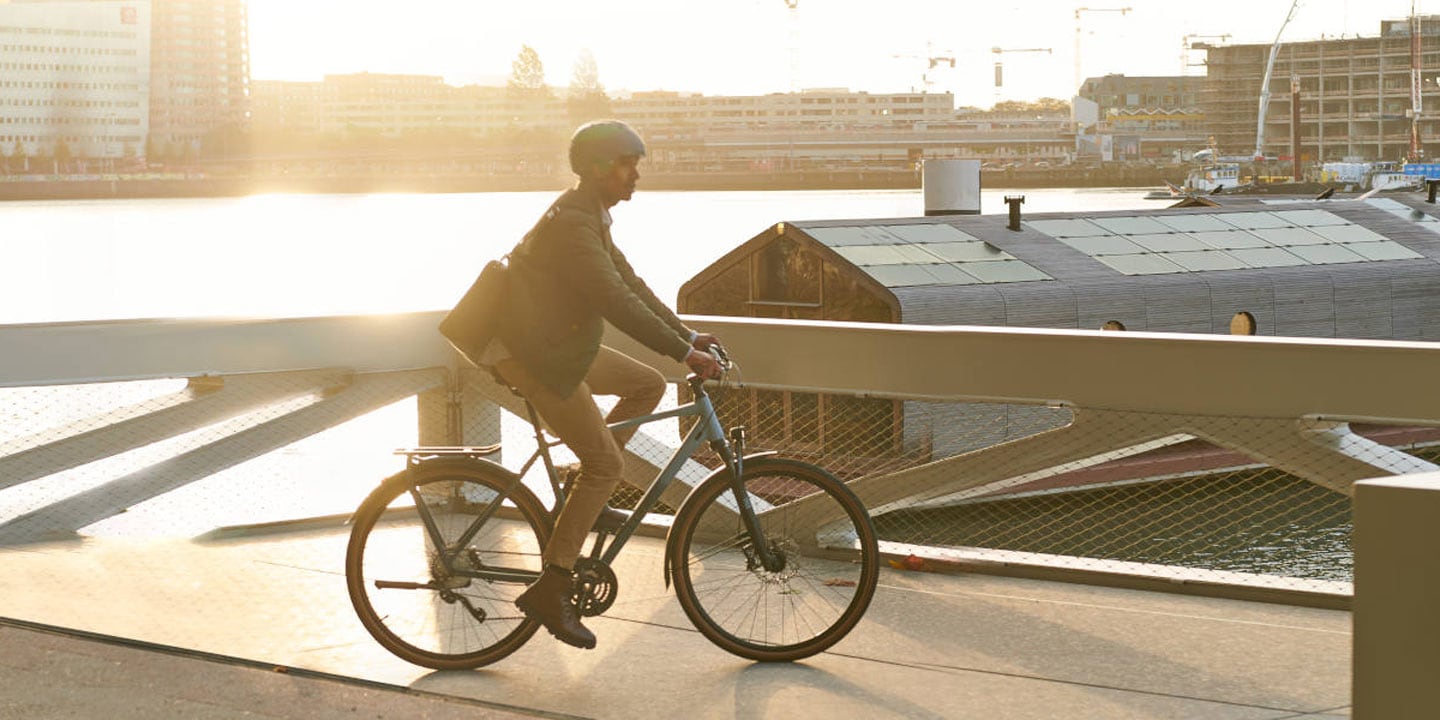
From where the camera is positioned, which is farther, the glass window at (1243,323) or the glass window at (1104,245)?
the glass window at (1104,245)

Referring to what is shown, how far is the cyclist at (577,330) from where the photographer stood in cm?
593

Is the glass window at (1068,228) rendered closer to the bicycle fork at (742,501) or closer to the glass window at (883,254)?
the glass window at (883,254)

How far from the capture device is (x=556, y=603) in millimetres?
6113

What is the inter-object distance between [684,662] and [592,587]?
0.43 meters

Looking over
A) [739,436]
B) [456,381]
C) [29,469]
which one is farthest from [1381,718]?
[29,469]

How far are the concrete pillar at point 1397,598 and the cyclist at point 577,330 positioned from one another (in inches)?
92.7

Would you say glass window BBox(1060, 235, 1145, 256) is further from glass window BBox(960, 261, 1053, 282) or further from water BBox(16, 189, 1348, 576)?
water BBox(16, 189, 1348, 576)

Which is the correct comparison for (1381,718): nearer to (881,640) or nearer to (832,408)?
(881,640)

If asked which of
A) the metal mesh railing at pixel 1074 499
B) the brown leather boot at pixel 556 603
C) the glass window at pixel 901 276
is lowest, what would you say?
the metal mesh railing at pixel 1074 499

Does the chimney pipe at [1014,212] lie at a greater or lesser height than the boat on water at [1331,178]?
lesser

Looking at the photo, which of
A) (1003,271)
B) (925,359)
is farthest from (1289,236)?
(925,359)

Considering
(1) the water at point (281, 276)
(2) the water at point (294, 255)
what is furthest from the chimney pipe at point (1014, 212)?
(2) the water at point (294, 255)

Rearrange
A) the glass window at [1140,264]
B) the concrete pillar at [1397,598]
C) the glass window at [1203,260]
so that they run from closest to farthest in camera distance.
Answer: the concrete pillar at [1397,598] < the glass window at [1140,264] < the glass window at [1203,260]

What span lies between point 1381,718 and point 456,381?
223 inches
